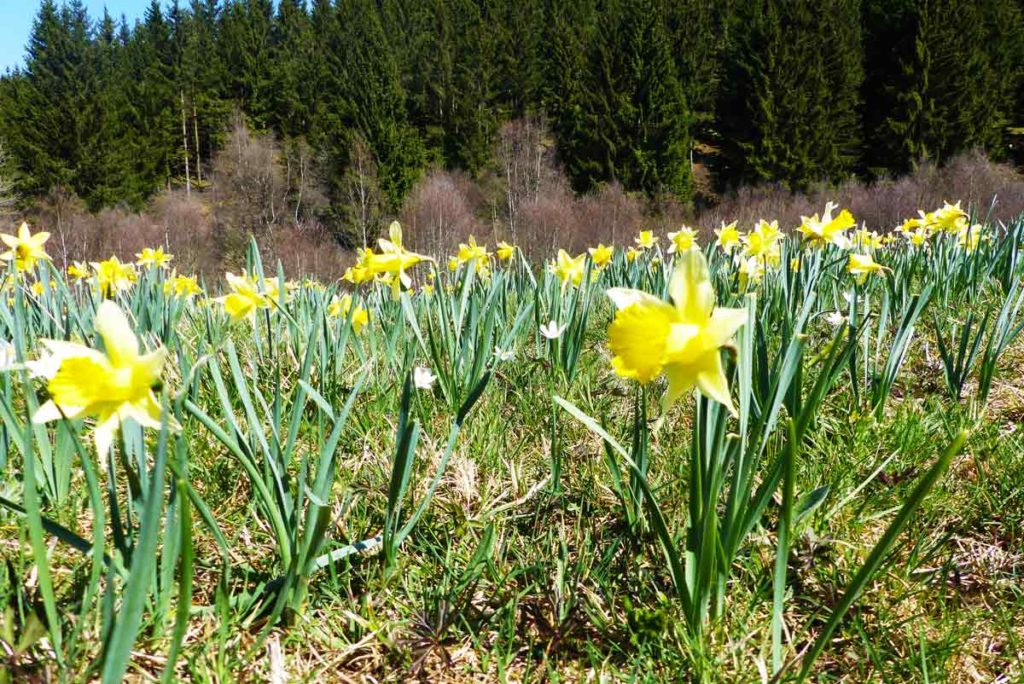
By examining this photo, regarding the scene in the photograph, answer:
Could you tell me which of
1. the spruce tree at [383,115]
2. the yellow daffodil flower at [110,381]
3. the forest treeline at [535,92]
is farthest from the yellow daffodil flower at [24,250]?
the spruce tree at [383,115]

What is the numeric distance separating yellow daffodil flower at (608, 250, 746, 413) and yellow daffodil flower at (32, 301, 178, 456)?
532mm

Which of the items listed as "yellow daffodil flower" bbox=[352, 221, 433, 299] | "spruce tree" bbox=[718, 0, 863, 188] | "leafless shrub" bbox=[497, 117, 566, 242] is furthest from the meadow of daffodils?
"spruce tree" bbox=[718, 0, 863, 188]

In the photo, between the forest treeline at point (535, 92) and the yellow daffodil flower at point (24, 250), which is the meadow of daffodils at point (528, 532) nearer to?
the yellow daffodil flower at point (24, 250)

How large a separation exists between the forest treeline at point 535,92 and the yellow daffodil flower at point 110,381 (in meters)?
19.3

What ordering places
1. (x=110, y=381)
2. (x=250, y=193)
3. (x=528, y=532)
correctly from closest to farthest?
(x=110, y=381), (x=528, y=532), (x=250, y=193)

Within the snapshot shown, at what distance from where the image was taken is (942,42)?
67.9ft

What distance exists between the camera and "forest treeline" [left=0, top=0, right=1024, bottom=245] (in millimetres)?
21375

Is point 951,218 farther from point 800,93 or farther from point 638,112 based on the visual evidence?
point 638,112

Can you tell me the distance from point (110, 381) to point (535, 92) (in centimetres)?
3081

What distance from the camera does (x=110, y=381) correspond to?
670 millimetres

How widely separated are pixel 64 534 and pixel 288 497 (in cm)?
Result: 26

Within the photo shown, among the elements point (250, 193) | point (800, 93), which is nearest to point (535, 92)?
point (800, 93)

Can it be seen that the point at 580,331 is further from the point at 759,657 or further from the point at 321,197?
the point at 321,197

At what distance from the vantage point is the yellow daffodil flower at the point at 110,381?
66 centimetres
